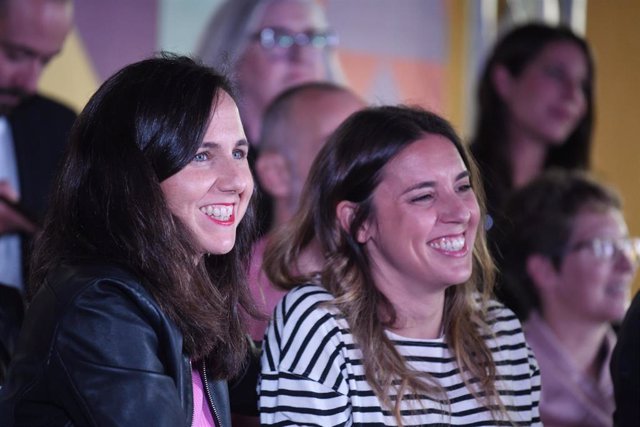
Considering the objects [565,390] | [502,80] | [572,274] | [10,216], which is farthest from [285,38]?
[565,390]

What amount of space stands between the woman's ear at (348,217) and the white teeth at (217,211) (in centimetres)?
48

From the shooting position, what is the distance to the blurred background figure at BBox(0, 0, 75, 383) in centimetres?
338

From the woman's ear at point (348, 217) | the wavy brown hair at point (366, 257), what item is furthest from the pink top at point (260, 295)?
the woman's ear at point (348, 217)

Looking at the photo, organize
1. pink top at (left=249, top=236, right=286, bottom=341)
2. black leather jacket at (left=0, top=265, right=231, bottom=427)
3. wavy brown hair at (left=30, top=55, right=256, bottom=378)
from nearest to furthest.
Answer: black leather jacket at (left=0, top=265, right=231, bottom=427) < wavy brown hair at (left=30, top=55, right=256, bottom=378) < pink top at (left=249, top=236, right=286, bottom=341)

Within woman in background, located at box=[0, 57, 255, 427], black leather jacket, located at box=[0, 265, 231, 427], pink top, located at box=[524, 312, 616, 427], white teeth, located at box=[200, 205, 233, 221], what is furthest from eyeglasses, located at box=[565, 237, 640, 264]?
black leather jacket, located at box=[0, 265, 231, 427]

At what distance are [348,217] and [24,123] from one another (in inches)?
54.9

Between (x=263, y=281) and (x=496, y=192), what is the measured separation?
3.50 ft

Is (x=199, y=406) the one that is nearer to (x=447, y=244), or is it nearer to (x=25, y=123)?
(x=447, y=244)

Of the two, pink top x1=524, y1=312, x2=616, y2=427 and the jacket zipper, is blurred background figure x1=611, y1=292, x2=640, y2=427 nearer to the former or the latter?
the jacket zipper

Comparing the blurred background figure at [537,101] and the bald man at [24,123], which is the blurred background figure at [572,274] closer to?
the blurred background figure at [537,101]

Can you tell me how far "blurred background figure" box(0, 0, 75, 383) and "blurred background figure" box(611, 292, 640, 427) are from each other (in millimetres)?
1822

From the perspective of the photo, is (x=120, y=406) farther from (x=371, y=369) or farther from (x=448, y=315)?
(x=448, y=315)

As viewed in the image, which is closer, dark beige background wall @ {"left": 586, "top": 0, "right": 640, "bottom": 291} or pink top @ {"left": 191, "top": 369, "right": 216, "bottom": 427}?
pink top @ {"left": 191, "top": 369, "right": 216, "bottom": 427}

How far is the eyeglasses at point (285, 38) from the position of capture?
3926 mm
